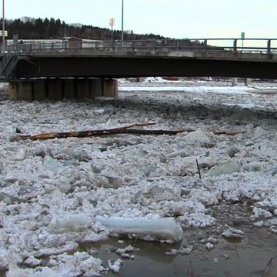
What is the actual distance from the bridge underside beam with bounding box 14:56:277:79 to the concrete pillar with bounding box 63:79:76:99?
1909mm

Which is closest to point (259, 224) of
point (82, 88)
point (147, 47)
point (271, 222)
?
point (271, 222)

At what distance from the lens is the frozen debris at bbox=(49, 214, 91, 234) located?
958 centimetres

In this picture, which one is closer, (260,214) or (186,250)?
(186,250)

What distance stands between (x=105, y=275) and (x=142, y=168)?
7.10 m

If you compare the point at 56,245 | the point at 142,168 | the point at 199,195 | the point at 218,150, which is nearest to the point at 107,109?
the point at 218,150

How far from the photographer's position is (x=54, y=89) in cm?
4759

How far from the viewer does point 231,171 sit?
577 inches

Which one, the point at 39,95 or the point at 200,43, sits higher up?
the point at 200,43

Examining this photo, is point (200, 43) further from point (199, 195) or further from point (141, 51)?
point (199, 195)

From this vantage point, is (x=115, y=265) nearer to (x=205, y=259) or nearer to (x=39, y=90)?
(x=205, y=259)

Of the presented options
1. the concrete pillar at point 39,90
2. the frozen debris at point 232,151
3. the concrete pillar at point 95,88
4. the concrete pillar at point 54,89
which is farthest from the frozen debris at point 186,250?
the concrete pillar at point 95,88

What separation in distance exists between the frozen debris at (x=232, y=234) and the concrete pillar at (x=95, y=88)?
40.1 metres

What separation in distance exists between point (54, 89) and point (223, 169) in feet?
113

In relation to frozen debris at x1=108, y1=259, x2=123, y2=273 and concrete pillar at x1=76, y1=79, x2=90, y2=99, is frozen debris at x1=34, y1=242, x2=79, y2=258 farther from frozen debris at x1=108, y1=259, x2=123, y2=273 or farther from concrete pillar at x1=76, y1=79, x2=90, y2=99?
concrete pillar at x1=76, y1=79, x2=90, y2=99
